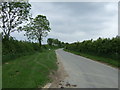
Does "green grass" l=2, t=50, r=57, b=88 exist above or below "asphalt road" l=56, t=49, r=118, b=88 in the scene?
above

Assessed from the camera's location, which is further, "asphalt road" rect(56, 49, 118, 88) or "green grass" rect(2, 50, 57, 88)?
"asphalt road" rect(56, 49, 118, 88)

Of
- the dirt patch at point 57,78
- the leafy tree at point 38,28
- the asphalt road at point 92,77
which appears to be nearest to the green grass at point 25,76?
the dirt patch at point 57,78

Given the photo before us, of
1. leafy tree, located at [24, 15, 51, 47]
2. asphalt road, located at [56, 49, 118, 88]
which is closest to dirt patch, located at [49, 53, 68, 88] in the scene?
asphalt road, located at [56, 49, 118, 88]

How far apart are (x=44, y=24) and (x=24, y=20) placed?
27476 mm

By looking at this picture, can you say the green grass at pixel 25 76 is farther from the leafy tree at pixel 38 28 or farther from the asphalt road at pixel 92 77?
the leafy tree at pixel 38 28

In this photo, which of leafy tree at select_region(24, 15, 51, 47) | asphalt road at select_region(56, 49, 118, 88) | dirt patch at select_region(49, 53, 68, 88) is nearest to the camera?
dirt patch at select_region(49, 53, 68, 88)

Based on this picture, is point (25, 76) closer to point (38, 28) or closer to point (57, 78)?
point (57, 78)

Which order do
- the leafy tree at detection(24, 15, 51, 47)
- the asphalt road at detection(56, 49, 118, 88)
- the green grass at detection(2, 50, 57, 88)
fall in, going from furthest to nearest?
the leafy tree at detection(24, 15, 51, 47), the asphalt road at detection(56, 49, 118, 88), the green grass at detection(2, 50, 57, 88)

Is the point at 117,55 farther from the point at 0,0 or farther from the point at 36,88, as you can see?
the point at 0,0

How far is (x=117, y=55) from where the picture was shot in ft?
67.5

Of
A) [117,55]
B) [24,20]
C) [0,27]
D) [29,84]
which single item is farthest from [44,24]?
[29,84]

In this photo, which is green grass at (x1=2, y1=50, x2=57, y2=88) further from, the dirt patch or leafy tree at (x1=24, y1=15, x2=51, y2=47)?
leafy tree at (x1=24, y1=15, x2=51, y2=47)

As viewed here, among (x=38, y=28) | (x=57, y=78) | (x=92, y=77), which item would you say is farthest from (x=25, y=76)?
(x=38, y=28)

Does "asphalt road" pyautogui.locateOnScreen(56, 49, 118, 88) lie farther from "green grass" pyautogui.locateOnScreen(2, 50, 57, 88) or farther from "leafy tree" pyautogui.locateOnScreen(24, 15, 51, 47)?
"leafy tree" pyautogui.locateOnScreen(24, 15, 51, 47)
